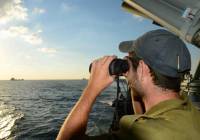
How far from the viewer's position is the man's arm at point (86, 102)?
9.00 ft

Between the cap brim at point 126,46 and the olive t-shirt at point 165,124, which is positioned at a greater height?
the cap brim at point 126,46

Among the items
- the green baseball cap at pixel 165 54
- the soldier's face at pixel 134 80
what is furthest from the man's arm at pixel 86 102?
the green baseball cap at pixel 165 54

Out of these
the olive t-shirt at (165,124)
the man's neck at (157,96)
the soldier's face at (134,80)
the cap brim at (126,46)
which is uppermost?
the cap brim at (126,46)

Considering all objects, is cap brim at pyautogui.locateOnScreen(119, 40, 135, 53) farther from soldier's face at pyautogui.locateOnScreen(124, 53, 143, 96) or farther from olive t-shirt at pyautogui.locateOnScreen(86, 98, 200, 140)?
olive t-shirt at pyautogui.locateOnScreen(86, 98, 200, 140)

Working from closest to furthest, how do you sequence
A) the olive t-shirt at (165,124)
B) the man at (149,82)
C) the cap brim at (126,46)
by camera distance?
the olive t-shirt at (165,124)
the man at (149,82)
the cap brim at (126,46)

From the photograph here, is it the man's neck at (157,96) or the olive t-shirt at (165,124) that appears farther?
the man's neck at (157,96)

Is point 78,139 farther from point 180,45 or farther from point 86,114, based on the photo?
point 180,45

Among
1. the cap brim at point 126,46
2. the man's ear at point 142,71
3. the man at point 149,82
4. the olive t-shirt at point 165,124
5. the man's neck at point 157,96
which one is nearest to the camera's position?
the olive t-shirt at point 165,124

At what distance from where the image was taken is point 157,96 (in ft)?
9.49

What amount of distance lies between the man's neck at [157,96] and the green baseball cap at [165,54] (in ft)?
0.47

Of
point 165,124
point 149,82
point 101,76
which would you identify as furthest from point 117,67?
point 165,124

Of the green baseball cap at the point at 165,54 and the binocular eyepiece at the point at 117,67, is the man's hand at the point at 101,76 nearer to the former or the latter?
the binocular eyepiece at the point at 117,67

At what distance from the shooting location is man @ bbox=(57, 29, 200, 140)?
8.69ft

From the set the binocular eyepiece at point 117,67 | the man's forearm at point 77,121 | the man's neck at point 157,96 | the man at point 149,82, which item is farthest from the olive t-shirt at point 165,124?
the binocular eyepiece at point 117,67
